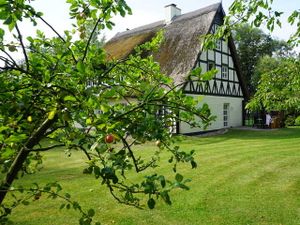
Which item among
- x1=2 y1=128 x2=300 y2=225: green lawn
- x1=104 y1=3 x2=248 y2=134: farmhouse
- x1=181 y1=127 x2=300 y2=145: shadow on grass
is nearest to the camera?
x1=2 y1=128 x2=300 y2=225: green lawn

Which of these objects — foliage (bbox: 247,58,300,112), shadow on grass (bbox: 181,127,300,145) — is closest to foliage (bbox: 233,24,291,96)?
shadow on grass (bbox: 181,127,300,145)

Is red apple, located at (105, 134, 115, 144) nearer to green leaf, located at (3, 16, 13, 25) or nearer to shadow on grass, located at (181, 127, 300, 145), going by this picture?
green leaf, located at (3, 16, 13, 25)

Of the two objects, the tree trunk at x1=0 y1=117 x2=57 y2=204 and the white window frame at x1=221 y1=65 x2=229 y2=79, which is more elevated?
the white window frame at x1=221 y1=65 x2=229 y2=79

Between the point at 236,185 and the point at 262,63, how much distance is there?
32.1 m

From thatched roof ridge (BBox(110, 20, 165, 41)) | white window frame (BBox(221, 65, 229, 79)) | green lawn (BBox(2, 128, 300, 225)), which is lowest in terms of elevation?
green lawn (BBox(2, 128, 300, 225))

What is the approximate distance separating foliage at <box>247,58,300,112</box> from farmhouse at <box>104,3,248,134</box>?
13060 mm

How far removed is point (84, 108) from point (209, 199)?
5.60m

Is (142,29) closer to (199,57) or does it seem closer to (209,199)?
(199,57)

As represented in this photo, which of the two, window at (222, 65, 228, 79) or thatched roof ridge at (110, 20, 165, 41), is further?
thatched roof ridge at (110, 20, 165, 41)

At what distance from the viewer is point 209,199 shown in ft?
21.6

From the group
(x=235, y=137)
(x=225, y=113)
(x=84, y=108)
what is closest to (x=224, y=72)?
(x=225, y=113)

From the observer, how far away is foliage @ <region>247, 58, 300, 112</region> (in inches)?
176

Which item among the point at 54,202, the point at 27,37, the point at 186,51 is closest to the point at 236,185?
the point at 54,202

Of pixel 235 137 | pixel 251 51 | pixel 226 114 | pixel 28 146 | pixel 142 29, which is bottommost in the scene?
pixel 235 137
